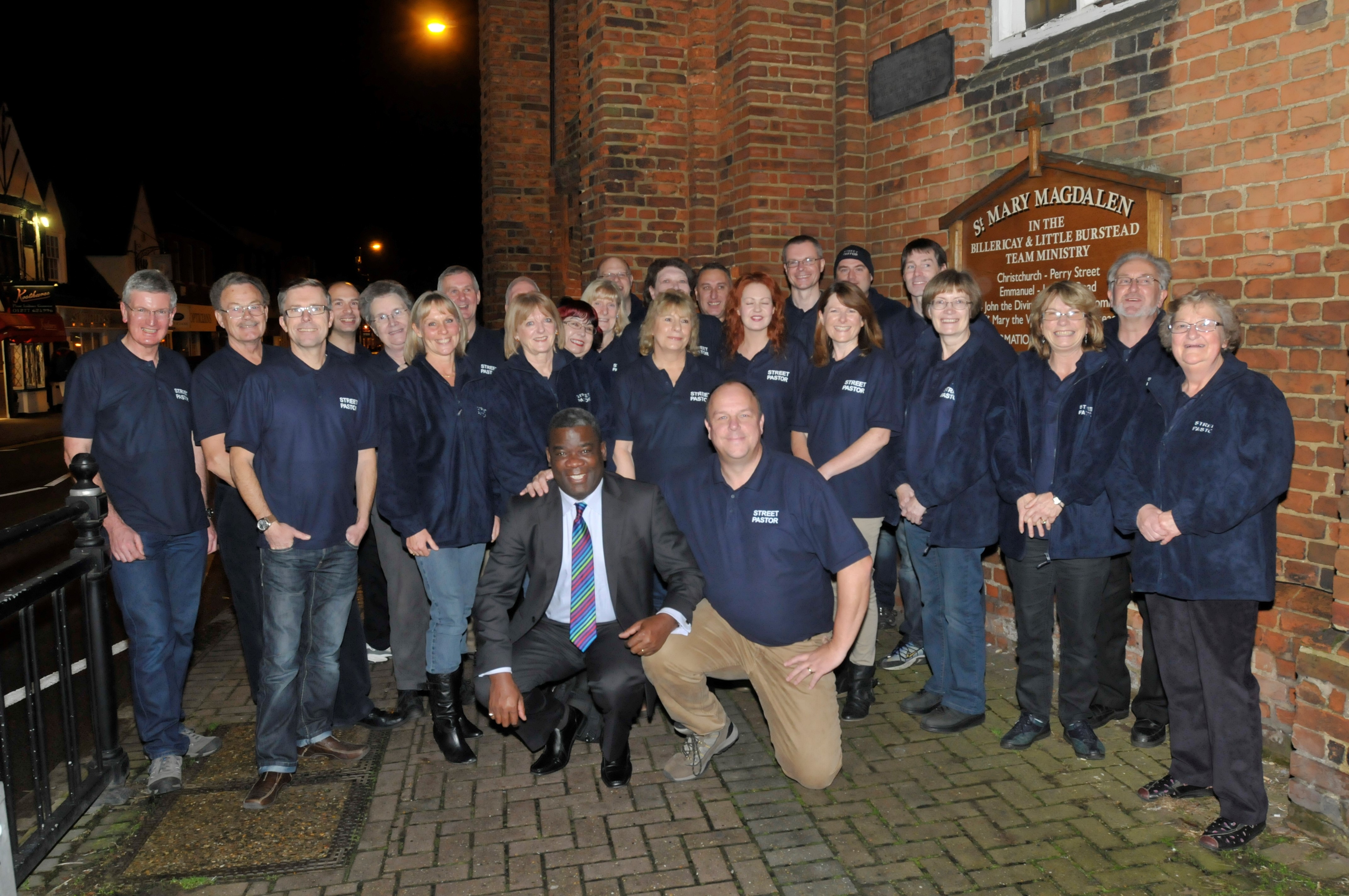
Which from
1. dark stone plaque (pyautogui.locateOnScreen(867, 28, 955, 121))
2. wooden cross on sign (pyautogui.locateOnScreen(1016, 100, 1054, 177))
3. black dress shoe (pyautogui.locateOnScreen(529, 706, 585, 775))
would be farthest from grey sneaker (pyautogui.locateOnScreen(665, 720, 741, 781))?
dark stone plaque (pyautogui.locateOnScreen(867, 28, 955, 121))

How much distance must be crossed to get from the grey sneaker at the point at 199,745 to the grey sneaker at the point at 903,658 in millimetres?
3746

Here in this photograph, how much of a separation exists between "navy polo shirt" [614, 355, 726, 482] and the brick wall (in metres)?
2.36

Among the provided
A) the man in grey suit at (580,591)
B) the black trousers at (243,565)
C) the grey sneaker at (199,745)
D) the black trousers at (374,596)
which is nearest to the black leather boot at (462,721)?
the man in grey suit at (580,591)

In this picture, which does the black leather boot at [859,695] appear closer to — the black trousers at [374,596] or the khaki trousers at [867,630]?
the khaki trousers at [867,630]

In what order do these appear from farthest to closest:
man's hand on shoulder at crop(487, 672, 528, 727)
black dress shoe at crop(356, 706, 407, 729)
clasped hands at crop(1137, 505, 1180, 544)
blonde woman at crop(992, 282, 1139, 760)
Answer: black dress shoe at crop(356, 706, 407, 729) < blonde woman at crop(992, 282, 1139, 760) < man's hand on shoulder at crop(487, 672, 528, 727) < clasped hands at crop(1137, 505, 1180, 544)

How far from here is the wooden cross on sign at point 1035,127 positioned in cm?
533

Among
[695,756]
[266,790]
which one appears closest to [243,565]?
[266,790]

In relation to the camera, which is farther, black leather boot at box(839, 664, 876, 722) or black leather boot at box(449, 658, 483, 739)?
black leather boot at box(839, 664, 876, 722)

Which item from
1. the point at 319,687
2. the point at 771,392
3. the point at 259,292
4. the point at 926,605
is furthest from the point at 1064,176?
the point at 319,687

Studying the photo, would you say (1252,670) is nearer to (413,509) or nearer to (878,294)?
(878,294)

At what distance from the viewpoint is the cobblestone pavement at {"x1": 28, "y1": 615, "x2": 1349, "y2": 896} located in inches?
134

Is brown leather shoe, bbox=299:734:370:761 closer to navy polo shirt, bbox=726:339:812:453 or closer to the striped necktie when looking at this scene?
the striped necktie

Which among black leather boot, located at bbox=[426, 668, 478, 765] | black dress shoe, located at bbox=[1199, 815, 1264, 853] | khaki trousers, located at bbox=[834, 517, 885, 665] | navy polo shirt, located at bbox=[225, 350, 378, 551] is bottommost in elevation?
black dress shoe, located at bbox=[1199, 815, 1264, 853]

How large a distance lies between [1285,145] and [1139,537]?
6.38 ft
